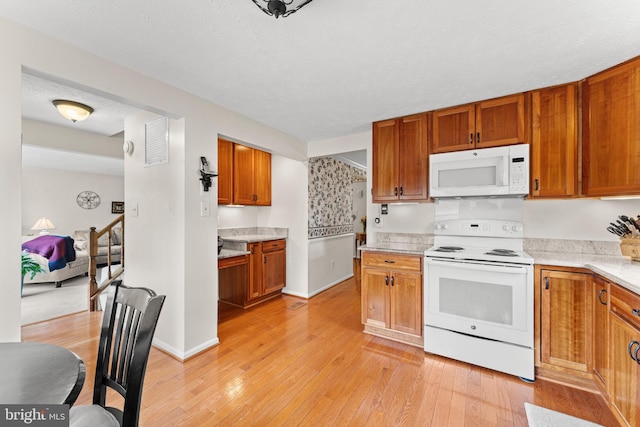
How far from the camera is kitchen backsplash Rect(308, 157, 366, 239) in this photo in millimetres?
4189

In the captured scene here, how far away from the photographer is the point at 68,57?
1725 millimetres

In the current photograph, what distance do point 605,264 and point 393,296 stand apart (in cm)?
158

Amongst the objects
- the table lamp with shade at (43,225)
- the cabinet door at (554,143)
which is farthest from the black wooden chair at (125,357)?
the table lamp with shade at (43,225)

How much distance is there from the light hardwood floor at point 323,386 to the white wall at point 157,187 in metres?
0.43

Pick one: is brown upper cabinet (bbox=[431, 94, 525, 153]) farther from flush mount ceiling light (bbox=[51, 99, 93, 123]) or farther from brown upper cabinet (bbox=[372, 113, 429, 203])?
flush mount ceiling light (bbox=[51, 99, 93, 123])

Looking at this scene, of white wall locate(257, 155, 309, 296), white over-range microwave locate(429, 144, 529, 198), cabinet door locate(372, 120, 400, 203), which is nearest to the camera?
white over-range microwave locate(429, 144, 529, 198)

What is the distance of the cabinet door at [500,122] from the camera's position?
240 cm

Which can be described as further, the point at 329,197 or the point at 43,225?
the point at 43,225

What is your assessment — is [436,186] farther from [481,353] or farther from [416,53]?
[481,353]

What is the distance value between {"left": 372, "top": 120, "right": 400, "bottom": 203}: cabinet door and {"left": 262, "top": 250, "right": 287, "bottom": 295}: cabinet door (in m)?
1.74

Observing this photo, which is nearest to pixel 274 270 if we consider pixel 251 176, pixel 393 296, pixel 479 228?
pixel 251 176

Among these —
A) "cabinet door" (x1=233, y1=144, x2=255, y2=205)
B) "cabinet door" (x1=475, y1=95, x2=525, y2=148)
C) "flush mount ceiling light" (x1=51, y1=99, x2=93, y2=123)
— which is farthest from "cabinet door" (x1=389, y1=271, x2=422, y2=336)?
"flush mount ceiling light" (x1=51, y1=99, x2=93, y2=123)

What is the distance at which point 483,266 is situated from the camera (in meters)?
2.23

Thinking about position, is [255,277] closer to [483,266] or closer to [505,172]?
[483,266]
